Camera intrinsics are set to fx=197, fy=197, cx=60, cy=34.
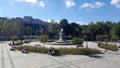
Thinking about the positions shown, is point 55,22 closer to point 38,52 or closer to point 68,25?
point 68,25

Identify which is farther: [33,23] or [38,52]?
[33,23]

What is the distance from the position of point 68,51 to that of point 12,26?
211 feet

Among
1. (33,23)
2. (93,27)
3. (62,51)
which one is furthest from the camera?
(33,23)

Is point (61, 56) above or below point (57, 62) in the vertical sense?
above

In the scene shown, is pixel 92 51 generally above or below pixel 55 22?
below

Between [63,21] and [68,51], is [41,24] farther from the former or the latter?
[68,51]

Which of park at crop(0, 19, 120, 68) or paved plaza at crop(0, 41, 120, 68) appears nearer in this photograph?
paved plaza at crop(0, 41, 120, 68)

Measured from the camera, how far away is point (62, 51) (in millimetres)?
27891

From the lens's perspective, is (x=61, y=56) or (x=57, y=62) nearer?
(x=57, y=62)

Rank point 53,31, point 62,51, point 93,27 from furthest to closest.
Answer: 1. point 53,31
2. point 93,27
3. point 62,51

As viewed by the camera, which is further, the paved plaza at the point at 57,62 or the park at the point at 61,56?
the park at the point at 61,56

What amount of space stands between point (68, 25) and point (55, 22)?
400 inches

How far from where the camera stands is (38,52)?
29172mm

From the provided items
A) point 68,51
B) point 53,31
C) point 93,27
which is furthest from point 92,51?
point 53,31
